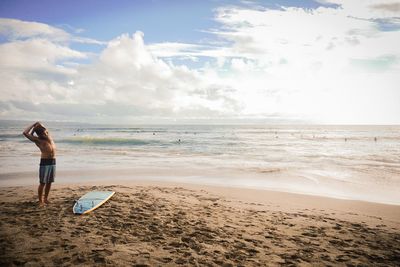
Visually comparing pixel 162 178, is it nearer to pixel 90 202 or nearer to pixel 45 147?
pixel 90 202

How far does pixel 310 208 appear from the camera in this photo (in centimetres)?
823

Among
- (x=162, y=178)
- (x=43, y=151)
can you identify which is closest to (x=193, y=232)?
(x=43, y=151)

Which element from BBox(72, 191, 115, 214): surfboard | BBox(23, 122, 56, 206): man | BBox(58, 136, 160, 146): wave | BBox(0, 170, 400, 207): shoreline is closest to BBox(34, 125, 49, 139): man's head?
BBox(23, 122, 56, 206): man

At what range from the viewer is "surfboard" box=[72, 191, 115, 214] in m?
6.68

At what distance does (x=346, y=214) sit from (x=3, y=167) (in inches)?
689

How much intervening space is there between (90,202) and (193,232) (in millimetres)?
3308

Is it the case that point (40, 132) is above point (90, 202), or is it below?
above

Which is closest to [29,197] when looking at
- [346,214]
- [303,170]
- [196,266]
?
[196,266]

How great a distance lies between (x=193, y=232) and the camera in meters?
5.72

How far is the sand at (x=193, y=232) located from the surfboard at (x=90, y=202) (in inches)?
7.1

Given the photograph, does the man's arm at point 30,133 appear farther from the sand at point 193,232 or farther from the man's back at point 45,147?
the sand at point 193,232

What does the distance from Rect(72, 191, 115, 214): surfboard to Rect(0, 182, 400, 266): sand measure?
0.59 ft

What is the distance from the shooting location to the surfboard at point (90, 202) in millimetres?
6677

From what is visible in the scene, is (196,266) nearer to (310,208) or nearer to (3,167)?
(310,208)
